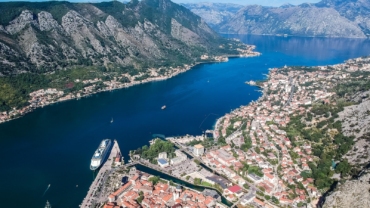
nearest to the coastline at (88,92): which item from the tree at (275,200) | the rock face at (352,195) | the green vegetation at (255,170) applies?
the green vegetation at (255,170)

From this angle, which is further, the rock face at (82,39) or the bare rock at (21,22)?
the bare rock at (21,22)

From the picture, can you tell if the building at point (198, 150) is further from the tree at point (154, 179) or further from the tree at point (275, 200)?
the tree at point (275, 200)

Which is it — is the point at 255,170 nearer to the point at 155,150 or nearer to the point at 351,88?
the point at 155,150

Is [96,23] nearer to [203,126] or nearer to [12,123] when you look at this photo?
[12,123]

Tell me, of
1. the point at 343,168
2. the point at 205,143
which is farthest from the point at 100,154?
the point at 343,168

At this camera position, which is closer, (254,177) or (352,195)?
(352,195)
